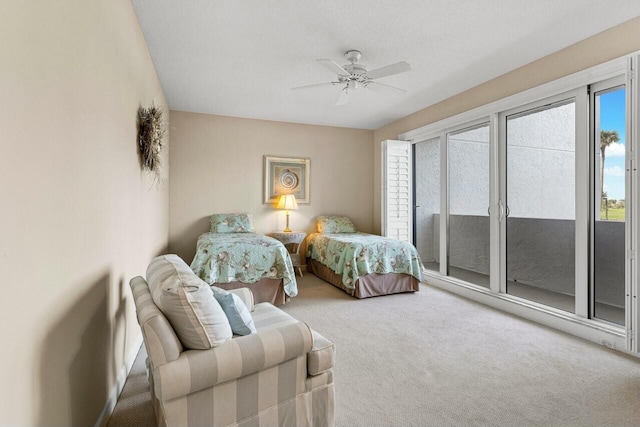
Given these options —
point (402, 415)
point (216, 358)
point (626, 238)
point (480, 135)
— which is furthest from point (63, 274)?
point (480, 135)

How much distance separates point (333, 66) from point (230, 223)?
2.99 m

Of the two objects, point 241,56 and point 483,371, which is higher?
point 241,56

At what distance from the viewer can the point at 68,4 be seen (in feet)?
4.19

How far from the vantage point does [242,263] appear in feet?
12.0

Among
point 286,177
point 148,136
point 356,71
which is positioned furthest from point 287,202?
point 148,136

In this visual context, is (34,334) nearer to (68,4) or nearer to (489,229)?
(68,4)

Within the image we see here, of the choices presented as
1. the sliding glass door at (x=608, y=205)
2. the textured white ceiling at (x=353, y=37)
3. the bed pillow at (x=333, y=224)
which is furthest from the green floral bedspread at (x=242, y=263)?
the sliding glass door at (x=608, y=205)

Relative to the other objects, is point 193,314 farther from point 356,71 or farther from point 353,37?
point 356,71

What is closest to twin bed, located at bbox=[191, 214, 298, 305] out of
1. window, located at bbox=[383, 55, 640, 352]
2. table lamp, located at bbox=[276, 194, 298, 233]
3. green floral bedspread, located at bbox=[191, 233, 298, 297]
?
green floral bedspread, located at bbox=[191, 233, 298, 297]

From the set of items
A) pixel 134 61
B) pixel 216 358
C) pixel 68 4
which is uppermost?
pixel 134 61

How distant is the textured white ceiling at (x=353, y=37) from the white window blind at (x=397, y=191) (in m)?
1.29

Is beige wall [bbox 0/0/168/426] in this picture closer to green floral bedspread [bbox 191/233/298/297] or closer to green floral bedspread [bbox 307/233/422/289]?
green floral bedspread [bbox 191/233/298/297]

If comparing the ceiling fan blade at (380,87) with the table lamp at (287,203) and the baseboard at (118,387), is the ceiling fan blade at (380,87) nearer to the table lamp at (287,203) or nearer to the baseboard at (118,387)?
the table lamp at (287,203)

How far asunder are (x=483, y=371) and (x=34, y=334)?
246 centimetres
